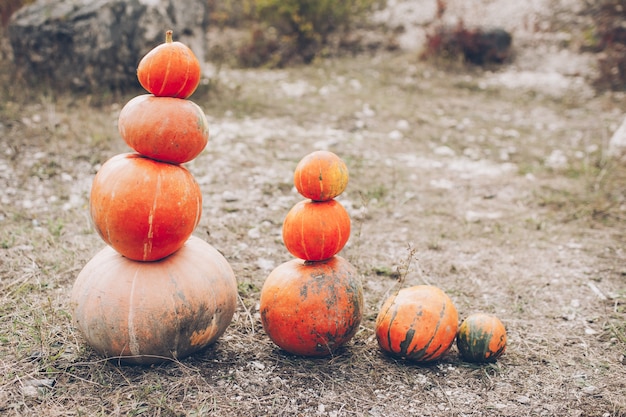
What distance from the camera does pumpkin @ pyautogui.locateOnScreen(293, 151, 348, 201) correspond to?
9.83 ft

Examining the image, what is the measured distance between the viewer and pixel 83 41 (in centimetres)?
780

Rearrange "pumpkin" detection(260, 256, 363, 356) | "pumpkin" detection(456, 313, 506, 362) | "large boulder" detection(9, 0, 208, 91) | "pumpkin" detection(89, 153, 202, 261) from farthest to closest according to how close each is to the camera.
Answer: "large boulder" detection(9, 0, 208, 91)
"pumpkin" detection(456, 313, 506, 362)
"pumpkin" detection(260, 256, 363, 356)
"pumpkin" detection(89, 153, 202, 261)

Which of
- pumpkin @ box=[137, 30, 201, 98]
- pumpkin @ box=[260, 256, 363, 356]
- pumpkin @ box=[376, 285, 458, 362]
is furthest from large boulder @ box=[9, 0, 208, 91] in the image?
pumpkin @ box=[376, 285, 458, 362]

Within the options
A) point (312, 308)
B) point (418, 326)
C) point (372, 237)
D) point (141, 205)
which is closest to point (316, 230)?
point (312, 308)

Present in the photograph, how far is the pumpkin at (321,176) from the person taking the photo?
3.00m

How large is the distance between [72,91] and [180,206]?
19.6 feet

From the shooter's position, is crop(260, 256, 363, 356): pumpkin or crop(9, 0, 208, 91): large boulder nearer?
crop(260, 256, 363, 356): pumpkin

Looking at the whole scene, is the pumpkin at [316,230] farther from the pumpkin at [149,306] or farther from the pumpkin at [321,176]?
the pumpkin at [149,306]

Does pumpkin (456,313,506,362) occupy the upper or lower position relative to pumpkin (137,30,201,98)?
lower

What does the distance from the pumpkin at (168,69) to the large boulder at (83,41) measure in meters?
5.61

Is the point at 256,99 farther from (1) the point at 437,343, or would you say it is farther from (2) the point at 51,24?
(1) the point at 437,343

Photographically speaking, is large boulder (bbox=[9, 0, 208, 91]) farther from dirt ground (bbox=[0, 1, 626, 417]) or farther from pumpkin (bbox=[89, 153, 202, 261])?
pumpkin (bbox=[89, 153, 202, 261])

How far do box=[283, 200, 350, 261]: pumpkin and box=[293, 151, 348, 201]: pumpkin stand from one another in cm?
8

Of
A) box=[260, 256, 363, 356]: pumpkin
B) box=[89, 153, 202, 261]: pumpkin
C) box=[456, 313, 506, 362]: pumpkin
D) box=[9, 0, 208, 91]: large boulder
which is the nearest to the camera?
box=[89, 153, 202, 261]: pumpkin
